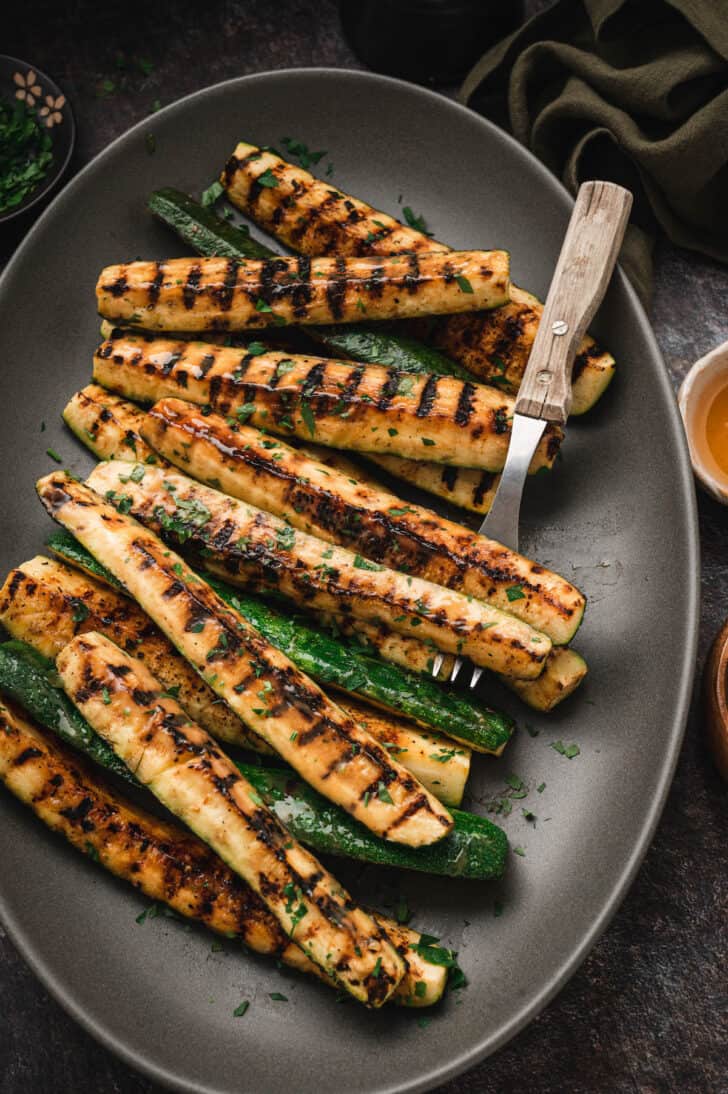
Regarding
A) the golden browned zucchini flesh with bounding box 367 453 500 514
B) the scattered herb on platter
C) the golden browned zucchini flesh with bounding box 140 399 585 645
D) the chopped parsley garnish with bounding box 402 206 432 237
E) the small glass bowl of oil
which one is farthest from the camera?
the scattered herb on platter

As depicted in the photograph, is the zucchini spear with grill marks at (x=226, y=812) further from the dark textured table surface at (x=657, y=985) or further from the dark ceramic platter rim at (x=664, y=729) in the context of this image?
the dark textured table surface at (x=657, y=985)

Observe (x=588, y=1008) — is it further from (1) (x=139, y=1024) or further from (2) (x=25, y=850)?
(2) (x=25, y=850)

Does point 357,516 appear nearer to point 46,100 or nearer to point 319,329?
point 319,329

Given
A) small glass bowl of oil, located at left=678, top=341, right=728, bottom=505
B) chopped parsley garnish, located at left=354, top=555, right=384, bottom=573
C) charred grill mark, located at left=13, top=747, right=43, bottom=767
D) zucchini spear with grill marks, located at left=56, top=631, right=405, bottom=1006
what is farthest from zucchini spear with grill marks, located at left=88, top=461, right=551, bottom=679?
small glass bowl of oil, located at left=678, top=341, right=728, bottom=505

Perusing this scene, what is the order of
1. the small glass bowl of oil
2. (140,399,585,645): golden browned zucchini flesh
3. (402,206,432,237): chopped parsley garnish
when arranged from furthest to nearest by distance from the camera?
(402,206,432,237): chopped parsley garnish, the small glass bowl of oil, (140,399,585,645): golden browned zucchini flesh

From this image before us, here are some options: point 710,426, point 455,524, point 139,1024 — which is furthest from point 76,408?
point 710,426

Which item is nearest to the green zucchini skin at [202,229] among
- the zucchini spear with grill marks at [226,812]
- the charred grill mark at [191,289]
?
the charred grill mark at [191,289]

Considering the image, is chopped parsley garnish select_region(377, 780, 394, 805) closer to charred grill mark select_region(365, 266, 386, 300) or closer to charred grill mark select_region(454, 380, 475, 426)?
charred grill mark select_region(454, 380, 475, 426)
